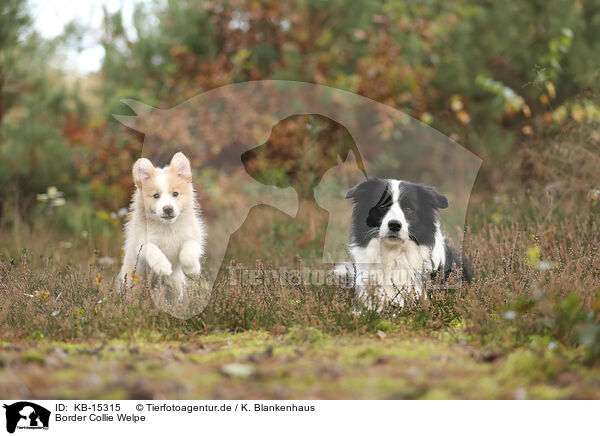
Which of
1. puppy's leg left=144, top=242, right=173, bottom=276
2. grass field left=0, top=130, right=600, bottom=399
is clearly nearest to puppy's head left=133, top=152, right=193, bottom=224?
puppy's leg left=144, top=242, right=173, bottom=276

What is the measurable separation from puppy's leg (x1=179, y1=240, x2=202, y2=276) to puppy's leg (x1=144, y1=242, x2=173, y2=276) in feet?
0.36

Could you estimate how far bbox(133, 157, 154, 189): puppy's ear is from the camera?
375 cm

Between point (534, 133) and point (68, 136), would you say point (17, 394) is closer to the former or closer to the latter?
point (534, 133)

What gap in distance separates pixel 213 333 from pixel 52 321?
1.19m

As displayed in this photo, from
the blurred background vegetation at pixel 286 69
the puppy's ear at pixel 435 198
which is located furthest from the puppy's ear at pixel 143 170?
the blurred background vegetation at pixel 286 69

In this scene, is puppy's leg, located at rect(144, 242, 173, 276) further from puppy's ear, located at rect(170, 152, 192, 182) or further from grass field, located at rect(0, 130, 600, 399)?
puppy's ear, located at rect(170, 152, 192, 182)

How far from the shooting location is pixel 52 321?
4059 millimetres

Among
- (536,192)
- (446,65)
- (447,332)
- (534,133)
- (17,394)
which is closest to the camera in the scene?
(17,394)

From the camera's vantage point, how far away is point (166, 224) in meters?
3.92

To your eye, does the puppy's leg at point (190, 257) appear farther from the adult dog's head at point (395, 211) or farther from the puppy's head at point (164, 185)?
the adult dog's head at point (395, 211)

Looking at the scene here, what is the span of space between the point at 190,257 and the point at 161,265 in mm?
213

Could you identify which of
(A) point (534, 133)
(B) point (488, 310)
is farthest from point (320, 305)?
(A) point (534, 133)
